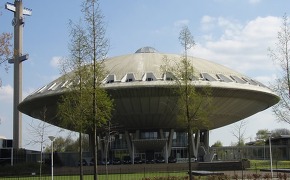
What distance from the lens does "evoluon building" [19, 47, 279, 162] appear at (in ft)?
177

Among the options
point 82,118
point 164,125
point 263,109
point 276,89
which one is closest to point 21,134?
point 164,125

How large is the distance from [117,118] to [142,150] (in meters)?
7.41

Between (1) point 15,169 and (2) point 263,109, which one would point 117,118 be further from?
(2) point 263,109

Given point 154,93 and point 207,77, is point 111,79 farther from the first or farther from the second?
point 207,77

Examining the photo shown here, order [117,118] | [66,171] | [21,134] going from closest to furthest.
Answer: [66,171], [117,118], [21,134]

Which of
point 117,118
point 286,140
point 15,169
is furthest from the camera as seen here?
point 286,140

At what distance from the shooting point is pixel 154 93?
178 feet

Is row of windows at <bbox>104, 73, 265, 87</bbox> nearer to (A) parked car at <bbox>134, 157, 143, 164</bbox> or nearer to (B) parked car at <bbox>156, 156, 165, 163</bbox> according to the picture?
(B) parked car at <bbox>156, 156, 165, 163</bbox>

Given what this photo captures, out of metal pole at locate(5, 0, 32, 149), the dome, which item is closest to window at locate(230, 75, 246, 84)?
the dome

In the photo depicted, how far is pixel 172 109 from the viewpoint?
56.2 m

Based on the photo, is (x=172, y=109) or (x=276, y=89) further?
(x=172, y=109)

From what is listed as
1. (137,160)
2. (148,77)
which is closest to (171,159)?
(137,160)

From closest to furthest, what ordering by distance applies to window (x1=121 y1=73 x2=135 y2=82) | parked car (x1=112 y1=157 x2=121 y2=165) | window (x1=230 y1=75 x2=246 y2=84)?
window (x1=121 y1=73 x2=135 y2=82), window (x1=230 y1=75 x2=246 y2=84), parked car (x1=112 y1=157 x2=121 y2=165)

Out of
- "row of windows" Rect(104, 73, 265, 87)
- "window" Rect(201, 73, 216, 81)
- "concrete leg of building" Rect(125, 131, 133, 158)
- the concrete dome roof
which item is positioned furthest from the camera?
"concrete leg of building" Rect(125, 131, 133, 158)
